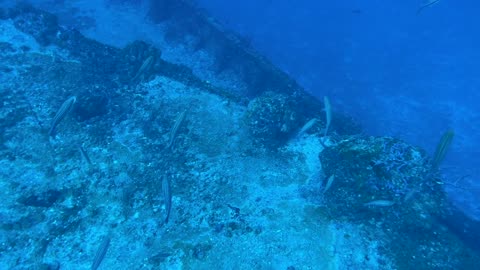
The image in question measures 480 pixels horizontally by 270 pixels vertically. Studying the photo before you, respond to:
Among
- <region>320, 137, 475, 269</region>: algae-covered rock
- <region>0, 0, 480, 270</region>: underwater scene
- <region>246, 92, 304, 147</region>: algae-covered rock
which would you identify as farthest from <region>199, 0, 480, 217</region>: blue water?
<region>246, 92, 304, 147</region>: algae-covered rock

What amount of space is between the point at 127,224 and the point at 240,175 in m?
2.71

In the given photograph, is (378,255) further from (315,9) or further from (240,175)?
(315,9)

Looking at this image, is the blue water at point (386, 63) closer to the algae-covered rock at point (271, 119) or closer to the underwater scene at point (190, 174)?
the underwater scene at point (190, 174)

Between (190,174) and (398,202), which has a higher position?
(398,202)

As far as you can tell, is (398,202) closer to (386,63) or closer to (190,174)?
(190,174)

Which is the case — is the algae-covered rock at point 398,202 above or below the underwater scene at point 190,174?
above

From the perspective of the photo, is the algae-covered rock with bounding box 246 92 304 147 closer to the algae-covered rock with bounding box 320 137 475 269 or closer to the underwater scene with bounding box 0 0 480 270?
the underwater scene with bounding box 0 0 480 270

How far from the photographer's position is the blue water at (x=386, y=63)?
18.7 m

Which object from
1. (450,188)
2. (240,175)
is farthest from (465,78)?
(240,175)

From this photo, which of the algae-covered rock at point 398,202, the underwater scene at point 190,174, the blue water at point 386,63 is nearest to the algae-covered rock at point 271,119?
the underwater scene at point 190,174

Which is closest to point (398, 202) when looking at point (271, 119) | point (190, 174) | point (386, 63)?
point (271, 119)

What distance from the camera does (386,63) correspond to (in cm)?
2620

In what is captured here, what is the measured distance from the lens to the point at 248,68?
1368cm

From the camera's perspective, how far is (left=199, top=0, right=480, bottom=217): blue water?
18656 millimetres
